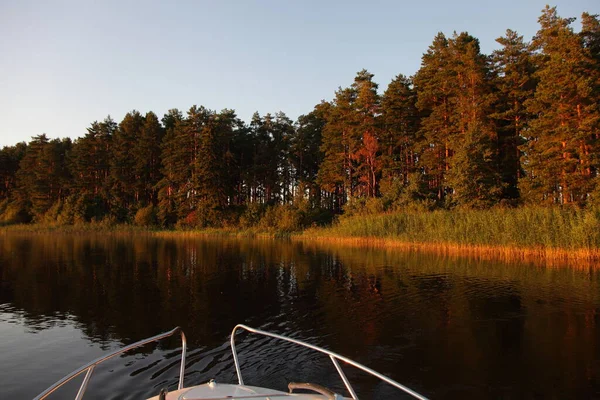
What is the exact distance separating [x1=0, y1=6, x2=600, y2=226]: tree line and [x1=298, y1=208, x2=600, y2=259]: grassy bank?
503cm

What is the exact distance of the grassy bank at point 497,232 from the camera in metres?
18.7

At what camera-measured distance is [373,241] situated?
29.2m

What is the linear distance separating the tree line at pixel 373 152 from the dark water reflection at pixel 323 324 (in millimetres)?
15287

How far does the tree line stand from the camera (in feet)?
94.4

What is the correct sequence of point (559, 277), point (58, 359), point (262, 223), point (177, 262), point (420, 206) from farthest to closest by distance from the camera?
point (262, 223), point (420, 206), point (177, 262), point (559, 277), point (58, 359)

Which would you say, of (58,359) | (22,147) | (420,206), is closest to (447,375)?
(58,359)

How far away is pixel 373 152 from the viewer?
148 feet

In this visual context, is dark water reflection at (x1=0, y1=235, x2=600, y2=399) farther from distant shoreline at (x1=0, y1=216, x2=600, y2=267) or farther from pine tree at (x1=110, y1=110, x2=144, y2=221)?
pine tree at (x1=110, y1=110, x2=144, y2=221)

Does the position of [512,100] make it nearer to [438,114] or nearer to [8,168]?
[438,114]

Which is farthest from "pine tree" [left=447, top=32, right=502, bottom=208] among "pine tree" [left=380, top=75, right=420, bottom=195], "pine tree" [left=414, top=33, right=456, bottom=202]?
"pine tree" [left=380, top=75, right=420, bottom=195]

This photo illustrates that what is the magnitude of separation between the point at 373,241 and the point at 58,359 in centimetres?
2369

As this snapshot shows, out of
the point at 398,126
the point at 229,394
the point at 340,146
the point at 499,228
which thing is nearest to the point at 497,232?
the point at 499,228

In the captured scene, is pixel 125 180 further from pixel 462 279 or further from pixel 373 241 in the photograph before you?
pixel 462 279

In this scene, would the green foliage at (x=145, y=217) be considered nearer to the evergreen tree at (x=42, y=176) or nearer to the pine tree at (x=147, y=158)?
the pine tree at (x=147, y=158)
